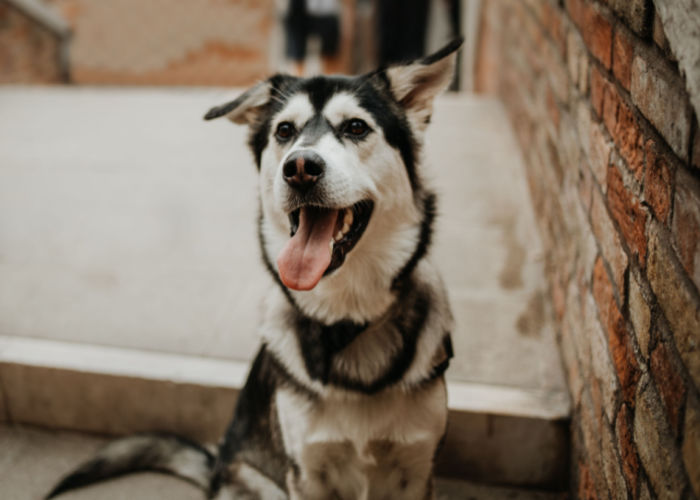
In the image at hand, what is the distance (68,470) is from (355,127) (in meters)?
1.74

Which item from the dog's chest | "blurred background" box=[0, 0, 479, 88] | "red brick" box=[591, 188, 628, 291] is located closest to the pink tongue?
the dog's chest

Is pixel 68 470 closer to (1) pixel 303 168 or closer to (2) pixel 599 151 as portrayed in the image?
(1) pixel 303 168

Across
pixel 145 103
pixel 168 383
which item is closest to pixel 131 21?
pixel 145 103

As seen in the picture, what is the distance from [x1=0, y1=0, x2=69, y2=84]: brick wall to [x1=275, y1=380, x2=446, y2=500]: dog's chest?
7735 mm

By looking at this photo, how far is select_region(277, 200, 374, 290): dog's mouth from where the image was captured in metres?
1.75

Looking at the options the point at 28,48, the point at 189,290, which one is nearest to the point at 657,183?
the point at 189,290

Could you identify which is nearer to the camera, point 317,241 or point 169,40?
point 317,241

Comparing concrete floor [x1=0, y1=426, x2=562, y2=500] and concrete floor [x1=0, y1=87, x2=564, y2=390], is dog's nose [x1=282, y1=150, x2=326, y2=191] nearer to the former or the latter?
concrete floor [x1=0, y1=87, x2=564, y2=390]

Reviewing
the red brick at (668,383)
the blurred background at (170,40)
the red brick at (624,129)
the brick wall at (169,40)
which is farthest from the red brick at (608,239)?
the brick wall at (169,40)

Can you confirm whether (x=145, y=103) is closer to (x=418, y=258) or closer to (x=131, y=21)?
(x=418, y=258)

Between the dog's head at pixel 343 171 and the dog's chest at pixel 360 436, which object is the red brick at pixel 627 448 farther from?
the dog's head at pixel 343 171

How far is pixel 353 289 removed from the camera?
1907 millimetres

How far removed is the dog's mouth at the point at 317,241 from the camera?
5.73 feet

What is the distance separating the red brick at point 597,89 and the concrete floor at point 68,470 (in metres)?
1.37
